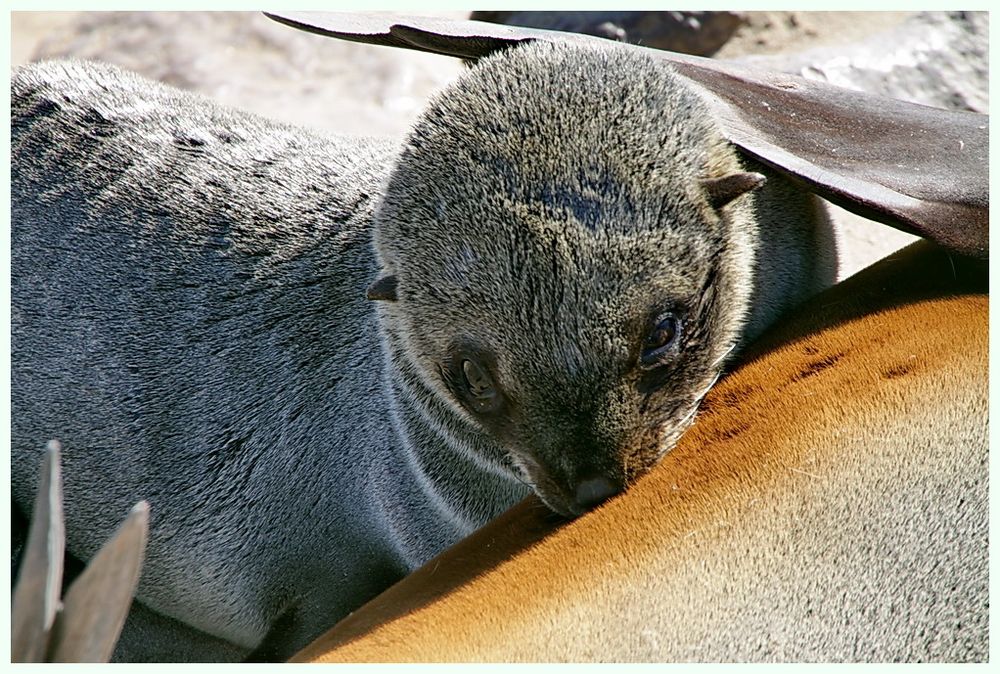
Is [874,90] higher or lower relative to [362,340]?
higher

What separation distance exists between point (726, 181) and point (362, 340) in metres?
1.39

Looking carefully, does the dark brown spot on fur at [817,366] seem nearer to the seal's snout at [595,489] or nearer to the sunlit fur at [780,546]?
the sunlit fur at [780,546]

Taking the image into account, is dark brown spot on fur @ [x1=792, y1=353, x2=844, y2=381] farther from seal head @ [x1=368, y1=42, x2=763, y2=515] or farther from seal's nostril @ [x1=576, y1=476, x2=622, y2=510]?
seal's nostril @ [x1=576, y1=476, x2=622, y2=510]

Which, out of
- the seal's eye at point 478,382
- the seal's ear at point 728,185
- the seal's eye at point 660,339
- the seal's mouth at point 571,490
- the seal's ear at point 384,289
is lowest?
the seal's mouth at point 571,490

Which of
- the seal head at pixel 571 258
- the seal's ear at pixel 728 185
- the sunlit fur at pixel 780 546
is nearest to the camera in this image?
the sunlit fur at pixel 780 546

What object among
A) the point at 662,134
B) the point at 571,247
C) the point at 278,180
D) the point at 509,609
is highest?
the point at 662,134

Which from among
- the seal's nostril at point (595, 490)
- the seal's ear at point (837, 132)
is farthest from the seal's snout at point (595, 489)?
the seal's ear at point (837, 132)

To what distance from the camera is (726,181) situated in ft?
10.0

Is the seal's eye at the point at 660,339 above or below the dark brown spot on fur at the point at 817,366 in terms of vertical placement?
above

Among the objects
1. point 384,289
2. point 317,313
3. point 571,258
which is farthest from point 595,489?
point 317,313

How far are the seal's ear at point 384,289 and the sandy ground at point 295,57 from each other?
10.4 ft

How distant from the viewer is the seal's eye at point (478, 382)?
2965mm
